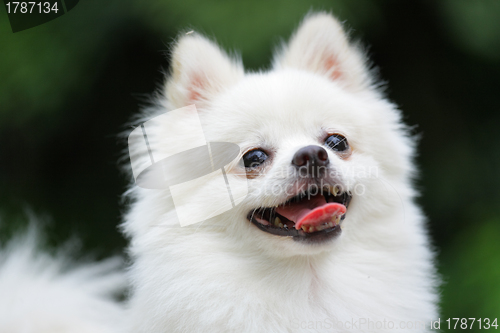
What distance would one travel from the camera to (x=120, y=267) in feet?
8.15

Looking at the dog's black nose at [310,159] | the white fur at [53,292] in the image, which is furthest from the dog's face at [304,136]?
the white fur at [53,292]

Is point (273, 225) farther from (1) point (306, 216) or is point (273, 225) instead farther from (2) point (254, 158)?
(2) point (254, 158)

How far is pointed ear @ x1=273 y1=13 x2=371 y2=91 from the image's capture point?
2.13m

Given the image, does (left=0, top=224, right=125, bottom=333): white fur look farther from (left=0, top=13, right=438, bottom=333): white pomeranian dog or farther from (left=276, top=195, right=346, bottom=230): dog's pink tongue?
(left=276, top=195, right=346, bottom=230): dog's pink tongue

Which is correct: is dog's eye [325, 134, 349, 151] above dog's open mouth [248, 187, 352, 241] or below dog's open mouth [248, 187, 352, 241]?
above

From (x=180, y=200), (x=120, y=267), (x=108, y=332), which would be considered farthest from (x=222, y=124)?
(x=120, y=267)

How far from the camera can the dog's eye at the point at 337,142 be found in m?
1.81

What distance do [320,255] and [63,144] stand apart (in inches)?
82.9

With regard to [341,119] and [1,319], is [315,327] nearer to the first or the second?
[341,119]

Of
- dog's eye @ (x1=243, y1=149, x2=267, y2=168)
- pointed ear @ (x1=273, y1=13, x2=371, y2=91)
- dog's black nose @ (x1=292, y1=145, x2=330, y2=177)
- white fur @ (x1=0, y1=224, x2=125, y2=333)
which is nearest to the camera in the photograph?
dog's black nose @ (x1=292, y1=145, x2=330, y2=177)

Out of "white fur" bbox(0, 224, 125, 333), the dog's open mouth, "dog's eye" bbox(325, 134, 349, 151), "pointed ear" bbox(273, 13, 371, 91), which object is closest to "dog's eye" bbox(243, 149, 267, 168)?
the dog's open mouth

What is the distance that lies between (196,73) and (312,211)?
877 mm

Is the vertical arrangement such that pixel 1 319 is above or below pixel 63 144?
below

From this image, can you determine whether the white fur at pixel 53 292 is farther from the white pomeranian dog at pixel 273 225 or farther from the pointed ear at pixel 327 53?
the pointed ear at pixel 327 53
